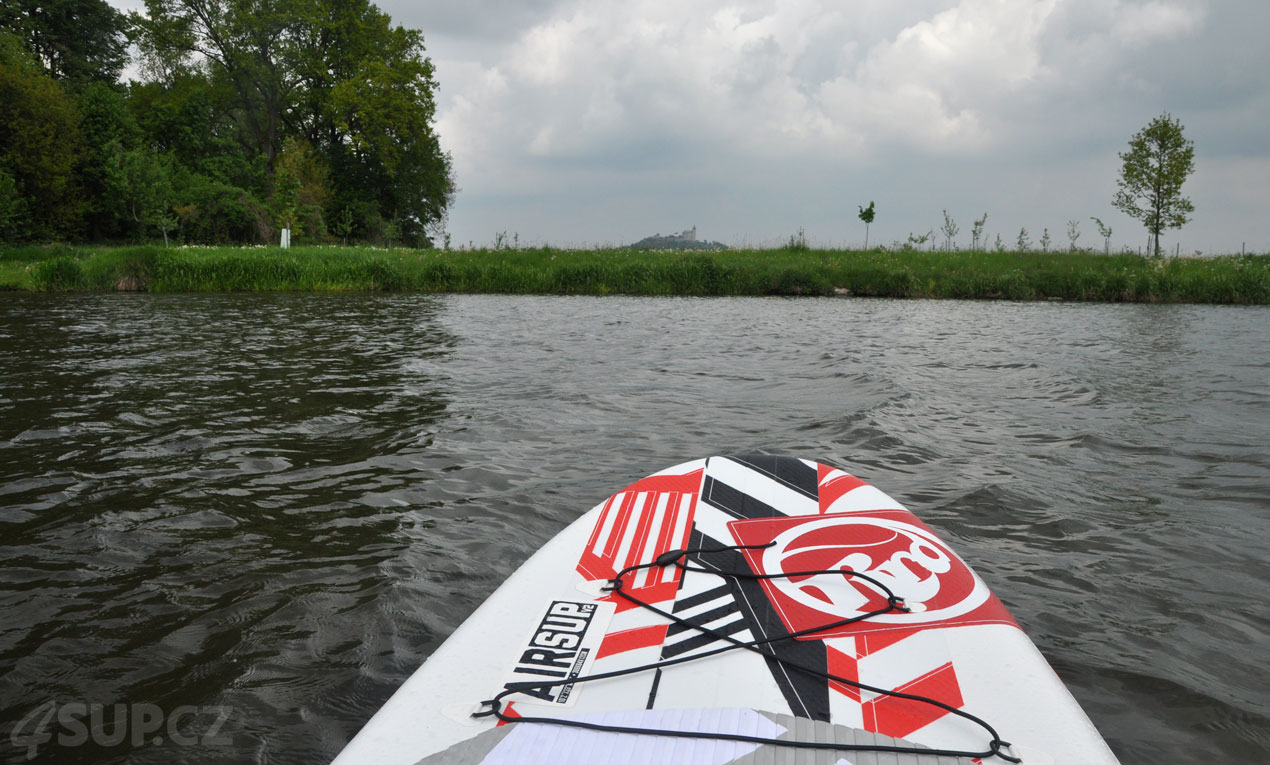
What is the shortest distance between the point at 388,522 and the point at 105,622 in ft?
4.32

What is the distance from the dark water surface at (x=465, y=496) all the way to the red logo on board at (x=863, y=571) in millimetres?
492

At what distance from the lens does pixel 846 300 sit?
2042cm

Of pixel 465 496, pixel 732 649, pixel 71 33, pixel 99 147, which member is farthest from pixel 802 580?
pixel 71 33

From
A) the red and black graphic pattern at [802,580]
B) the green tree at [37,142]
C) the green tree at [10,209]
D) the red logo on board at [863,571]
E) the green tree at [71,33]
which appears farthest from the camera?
the green tree at [71,33]

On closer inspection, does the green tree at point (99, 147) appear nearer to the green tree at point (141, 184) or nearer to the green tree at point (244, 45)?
the green tree at point (141, 184)

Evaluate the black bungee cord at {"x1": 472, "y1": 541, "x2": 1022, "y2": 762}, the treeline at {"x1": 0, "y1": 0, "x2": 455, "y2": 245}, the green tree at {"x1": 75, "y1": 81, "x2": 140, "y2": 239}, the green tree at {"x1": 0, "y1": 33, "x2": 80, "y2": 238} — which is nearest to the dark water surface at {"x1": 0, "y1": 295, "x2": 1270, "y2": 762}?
the black bungee cord at {"x1": 472, "y1": 541, "x2": 1022, "y2": 762}

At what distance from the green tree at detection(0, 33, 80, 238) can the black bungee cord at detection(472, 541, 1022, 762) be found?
3359cm

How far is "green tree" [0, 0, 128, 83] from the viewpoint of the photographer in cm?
3475

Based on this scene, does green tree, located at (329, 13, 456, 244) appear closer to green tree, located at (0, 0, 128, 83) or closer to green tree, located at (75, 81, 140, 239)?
green tree, located at (75, 81, 140, 239)

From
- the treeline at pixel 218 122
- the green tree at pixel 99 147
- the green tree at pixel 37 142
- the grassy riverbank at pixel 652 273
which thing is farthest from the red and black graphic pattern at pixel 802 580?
the green tree at pixel 99 147

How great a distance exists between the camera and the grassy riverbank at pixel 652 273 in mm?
18641

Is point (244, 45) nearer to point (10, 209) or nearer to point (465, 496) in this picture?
point (10, 209)

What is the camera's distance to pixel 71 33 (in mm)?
37156

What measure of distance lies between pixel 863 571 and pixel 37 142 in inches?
1440
